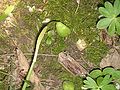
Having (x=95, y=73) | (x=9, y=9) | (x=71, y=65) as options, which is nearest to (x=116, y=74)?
(x=95, y=73)

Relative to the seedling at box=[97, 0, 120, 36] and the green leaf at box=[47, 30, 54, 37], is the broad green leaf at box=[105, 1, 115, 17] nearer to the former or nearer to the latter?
the seedling at box=[97, 0, 120, 36]

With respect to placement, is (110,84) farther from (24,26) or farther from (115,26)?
(24,26)

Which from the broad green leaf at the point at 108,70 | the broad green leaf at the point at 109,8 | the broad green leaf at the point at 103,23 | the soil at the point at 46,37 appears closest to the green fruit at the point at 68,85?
the soil at the point at 46,37

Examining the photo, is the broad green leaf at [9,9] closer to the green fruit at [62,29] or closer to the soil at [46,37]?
the soil at [46,37]

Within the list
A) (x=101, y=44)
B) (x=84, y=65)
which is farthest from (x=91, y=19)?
(x=84, y=65)

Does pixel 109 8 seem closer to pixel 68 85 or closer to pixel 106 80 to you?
pixel 106 80
